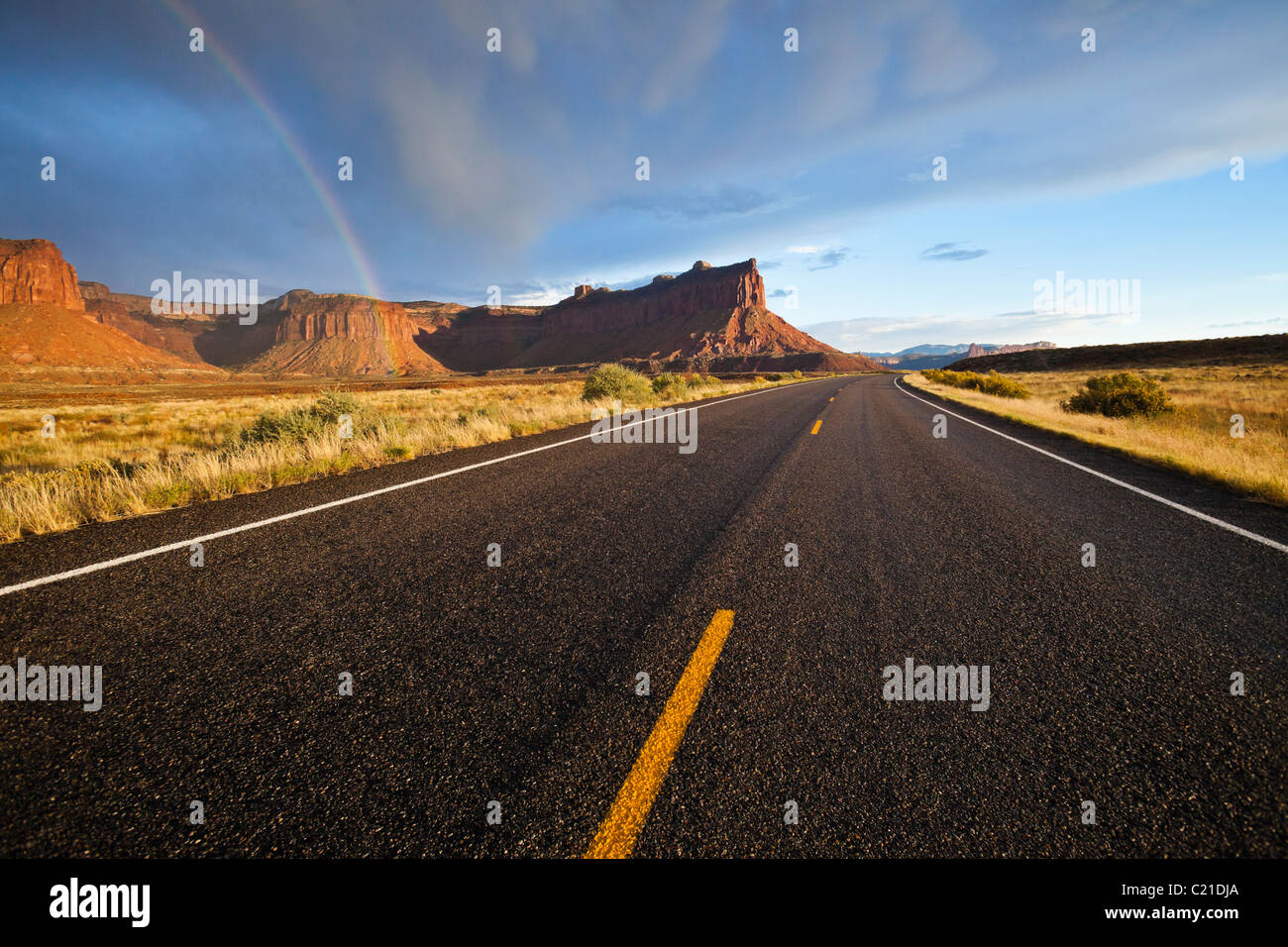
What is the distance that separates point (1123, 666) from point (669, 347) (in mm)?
130830

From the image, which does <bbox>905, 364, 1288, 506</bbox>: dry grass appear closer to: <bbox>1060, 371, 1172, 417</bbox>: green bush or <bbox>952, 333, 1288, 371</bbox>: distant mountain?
<bbox>1060, 371, 1172, 417</bbox>: green bush

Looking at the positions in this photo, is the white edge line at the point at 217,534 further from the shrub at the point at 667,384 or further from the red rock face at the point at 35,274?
the red rock face at the point at 35,274

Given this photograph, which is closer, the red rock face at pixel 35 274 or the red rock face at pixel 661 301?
the red rock face at pixel 35 274

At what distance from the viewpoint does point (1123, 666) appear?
255 centimetres

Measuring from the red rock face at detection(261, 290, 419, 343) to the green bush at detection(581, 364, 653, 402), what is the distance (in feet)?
522

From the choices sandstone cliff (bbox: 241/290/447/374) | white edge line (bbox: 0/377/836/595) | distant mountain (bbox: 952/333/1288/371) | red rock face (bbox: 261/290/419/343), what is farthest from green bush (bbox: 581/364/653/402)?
red rock face (bbox: 261/290/419/343)

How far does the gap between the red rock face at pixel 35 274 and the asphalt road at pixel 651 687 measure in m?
171

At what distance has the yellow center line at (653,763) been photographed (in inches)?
63.9

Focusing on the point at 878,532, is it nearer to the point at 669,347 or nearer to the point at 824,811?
the point at 824,811

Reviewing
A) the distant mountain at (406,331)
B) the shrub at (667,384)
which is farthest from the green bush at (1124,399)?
the distant mountain at (406,331)

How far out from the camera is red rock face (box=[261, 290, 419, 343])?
149250 millimetres

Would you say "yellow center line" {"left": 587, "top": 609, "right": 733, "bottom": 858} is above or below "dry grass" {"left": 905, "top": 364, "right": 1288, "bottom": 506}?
below

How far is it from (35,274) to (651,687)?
184012 mm
